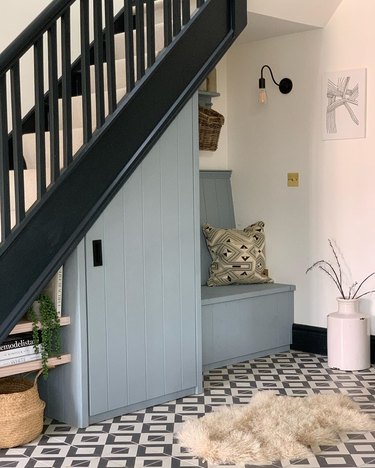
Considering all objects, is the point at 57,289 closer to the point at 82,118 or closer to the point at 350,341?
the point at 82,118

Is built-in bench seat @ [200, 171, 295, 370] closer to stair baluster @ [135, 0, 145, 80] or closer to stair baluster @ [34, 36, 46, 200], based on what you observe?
stair baluster @ [135, 0, 145, 80]

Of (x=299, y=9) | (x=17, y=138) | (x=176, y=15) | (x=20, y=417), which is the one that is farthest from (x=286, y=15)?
(x=20, y=417)

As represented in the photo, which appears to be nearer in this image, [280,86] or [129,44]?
[129,44]

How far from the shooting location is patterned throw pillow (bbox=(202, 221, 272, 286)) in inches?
219

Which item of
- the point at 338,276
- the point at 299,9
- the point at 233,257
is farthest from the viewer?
the point at 233,257

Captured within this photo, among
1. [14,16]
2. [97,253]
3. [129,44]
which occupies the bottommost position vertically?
[97,253]

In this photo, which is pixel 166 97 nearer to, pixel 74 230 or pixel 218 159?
pixel 74 230

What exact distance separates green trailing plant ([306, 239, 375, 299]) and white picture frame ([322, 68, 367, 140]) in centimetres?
77

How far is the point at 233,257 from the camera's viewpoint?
5.58 metres

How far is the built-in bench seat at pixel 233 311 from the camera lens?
5.09m

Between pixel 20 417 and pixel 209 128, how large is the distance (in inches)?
108

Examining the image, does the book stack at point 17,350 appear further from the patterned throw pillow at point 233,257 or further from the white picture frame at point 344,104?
the white picture frame at point 344,104

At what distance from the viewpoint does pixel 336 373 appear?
5004 mm

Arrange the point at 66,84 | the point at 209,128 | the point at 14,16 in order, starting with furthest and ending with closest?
the point at 209,128 < the point at 14,16 < the point at 66,84
